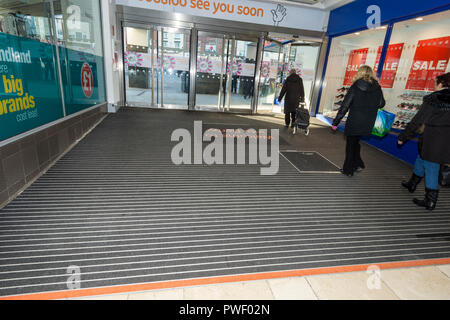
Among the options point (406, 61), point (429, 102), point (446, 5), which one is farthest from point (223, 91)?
point (429, 102)

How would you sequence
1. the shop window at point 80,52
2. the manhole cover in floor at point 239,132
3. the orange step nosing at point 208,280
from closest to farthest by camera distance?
1. the orange step nosing at point 208,280
2. the shop window at point 80,52
3. the manhole cover in floor at point 239,132

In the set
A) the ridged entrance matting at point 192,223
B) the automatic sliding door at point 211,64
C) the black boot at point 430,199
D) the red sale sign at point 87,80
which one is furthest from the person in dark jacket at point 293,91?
the red sale sign at point 87,80

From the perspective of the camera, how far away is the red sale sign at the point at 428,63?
15.9 ft

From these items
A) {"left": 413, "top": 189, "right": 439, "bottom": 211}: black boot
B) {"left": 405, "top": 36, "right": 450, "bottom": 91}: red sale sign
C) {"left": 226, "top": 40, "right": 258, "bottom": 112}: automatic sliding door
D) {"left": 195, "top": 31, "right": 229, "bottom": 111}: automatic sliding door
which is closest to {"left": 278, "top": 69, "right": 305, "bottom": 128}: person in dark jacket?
{"left": 405, "top": 36, "right": 450, "bottom": 91}: red sale sign

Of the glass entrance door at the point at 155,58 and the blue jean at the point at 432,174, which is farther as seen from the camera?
the glass entrance door at the point at 155,58

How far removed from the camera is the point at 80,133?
452 cm

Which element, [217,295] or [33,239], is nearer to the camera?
[217,295]

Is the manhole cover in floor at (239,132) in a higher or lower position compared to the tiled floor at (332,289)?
higher

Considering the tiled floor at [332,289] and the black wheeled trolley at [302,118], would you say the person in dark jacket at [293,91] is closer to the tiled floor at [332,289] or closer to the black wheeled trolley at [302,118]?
the black wheeled trolley at [302,118]

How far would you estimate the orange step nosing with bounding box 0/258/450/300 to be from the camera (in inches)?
59.5

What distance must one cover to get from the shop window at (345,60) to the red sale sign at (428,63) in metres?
1.33
